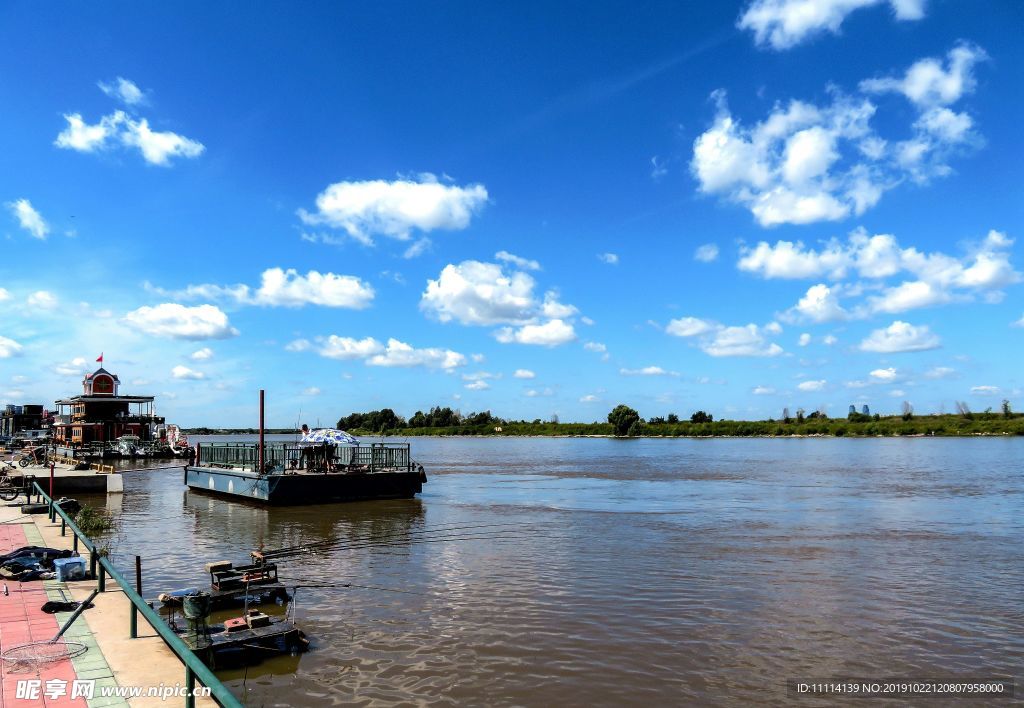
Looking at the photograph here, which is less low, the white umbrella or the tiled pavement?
the white umbrella

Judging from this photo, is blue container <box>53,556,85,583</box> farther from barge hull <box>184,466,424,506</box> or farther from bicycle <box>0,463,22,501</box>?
bicycle <box>0,463,22,501</box>

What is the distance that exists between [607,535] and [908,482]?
34.7 m

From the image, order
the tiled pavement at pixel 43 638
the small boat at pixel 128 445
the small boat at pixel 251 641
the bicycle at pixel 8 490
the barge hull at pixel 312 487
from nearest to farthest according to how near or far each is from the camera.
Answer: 1. the tiled pavement at pixel 43 638
2. the small boat at pixel 251 641
3. the bicycle at pixel 8 490
4. the barge hull at pixel 312 487
5. the small boat at pixel 128 445

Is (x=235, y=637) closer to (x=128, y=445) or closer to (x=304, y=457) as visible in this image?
(x=304, y=457)

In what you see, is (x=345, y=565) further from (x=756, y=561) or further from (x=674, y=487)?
(x=674, y=487)

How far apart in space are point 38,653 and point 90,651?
0.64 metres

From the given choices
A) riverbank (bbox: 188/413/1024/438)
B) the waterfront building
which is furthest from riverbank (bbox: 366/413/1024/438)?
the waterfront building

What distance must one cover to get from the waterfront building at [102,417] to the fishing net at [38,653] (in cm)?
8444

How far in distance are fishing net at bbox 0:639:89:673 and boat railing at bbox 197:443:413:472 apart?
27.3 m

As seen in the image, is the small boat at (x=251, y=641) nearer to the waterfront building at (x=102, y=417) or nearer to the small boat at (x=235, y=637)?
the small boat at (x=235, y=637)

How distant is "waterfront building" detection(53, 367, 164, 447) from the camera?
273 ft

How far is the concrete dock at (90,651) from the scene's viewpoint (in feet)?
26.3

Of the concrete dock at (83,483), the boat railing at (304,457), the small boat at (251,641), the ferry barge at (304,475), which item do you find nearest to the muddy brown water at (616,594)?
the small boat at (251,641)

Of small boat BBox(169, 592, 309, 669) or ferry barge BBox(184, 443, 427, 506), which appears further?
ferry barge BBox(184, 443, 427, 506)
